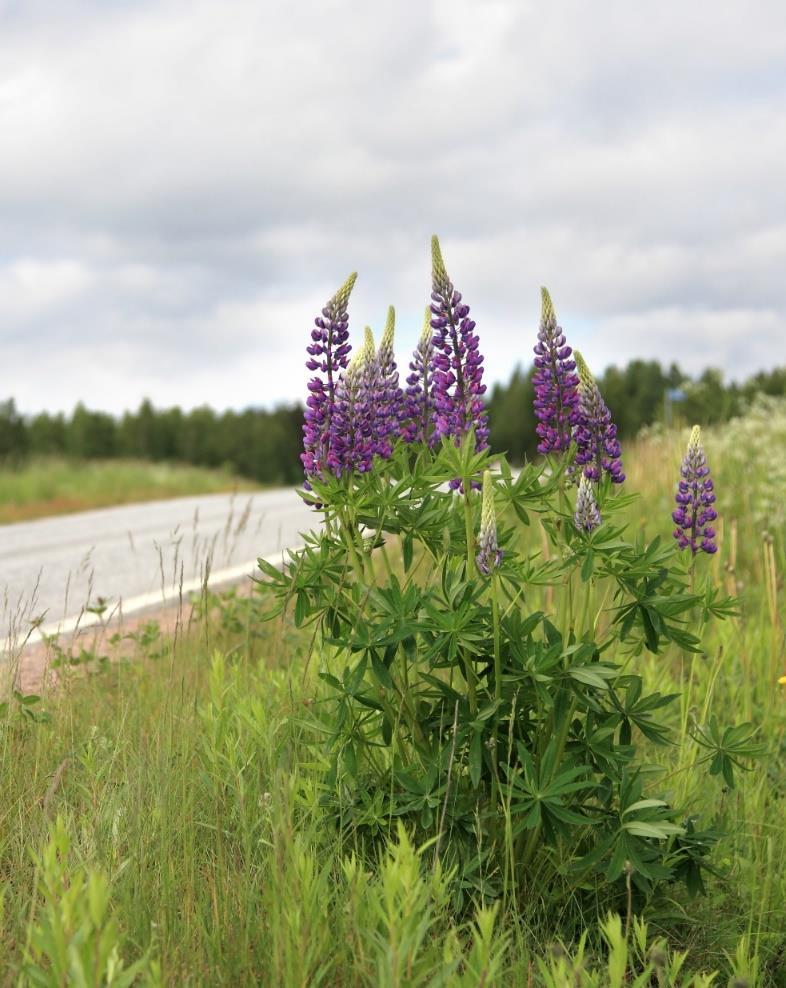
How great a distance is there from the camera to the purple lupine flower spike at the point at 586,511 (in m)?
2.87

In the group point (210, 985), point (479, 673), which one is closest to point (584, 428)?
point (479, 673)

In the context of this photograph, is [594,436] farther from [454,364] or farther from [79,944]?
[79,944]

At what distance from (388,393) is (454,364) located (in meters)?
0.25

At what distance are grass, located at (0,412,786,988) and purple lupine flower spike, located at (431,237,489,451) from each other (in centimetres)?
112

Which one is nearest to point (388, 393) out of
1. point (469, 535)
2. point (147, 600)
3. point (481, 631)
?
point (469, 535)

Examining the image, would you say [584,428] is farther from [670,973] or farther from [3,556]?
[3,556]

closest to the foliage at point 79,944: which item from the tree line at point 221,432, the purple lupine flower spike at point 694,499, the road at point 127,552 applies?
the purple lupine flower spike at point 694,499

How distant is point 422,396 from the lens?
11.3 feet

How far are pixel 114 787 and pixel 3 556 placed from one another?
7889 mm

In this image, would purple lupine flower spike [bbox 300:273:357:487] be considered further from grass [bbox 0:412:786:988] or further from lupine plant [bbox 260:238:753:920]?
grass [bbox 0:412:786:988]

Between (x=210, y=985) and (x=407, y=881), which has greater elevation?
(x=407, y=881)

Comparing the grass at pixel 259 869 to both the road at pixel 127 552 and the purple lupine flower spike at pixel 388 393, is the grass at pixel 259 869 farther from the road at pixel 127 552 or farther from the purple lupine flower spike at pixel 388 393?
the road at pixel 127 552

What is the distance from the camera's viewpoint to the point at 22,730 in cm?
399

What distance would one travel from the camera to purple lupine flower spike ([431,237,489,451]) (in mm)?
3145
